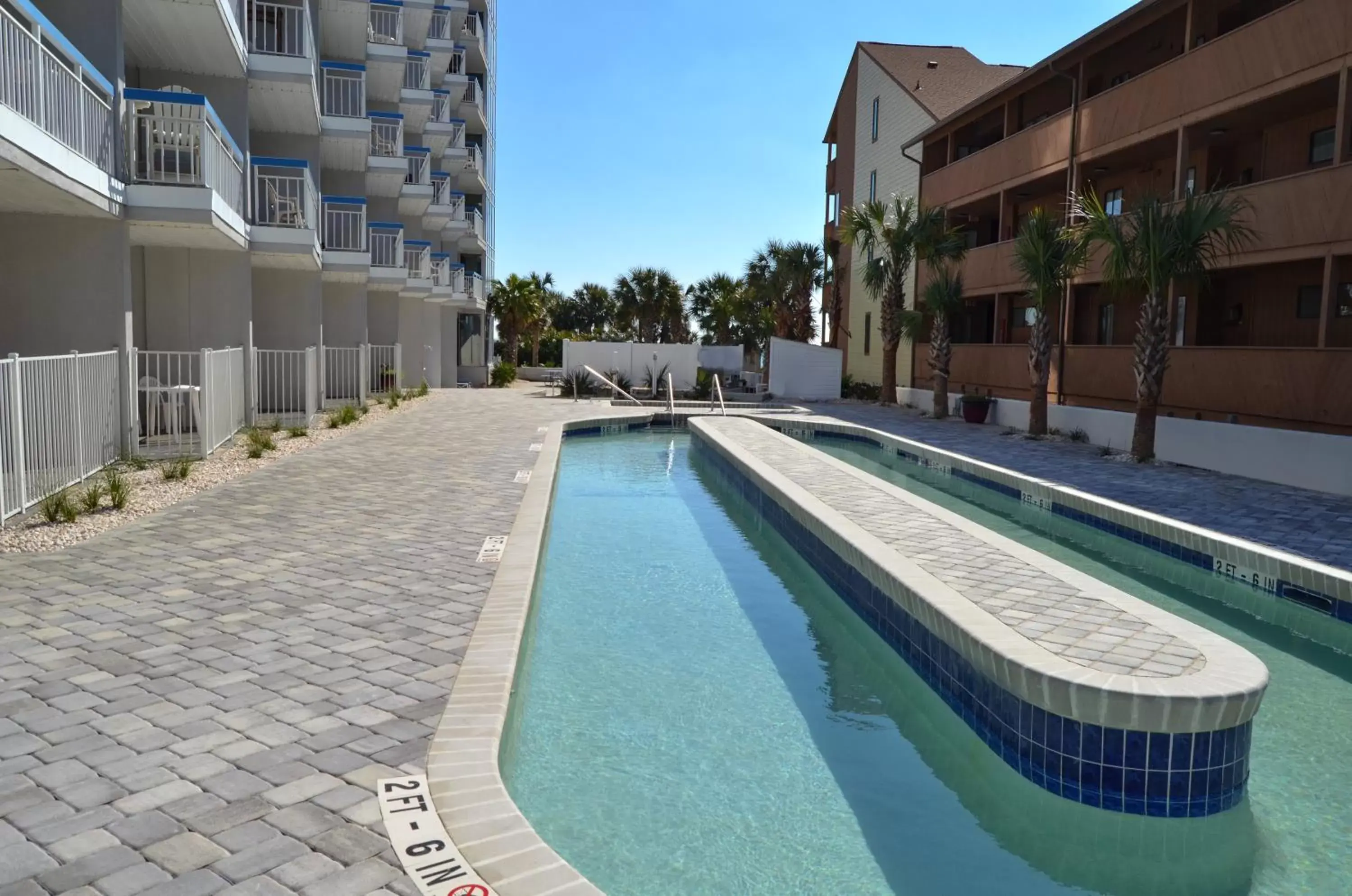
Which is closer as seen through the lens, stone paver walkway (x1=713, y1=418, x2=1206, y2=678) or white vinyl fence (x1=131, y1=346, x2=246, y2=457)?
stone paver walkway (x1=713, y1=418, x2=1206, y2=678)

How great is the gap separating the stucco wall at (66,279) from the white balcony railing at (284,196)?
535 centimetres

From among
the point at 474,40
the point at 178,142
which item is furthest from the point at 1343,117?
the point at 474,40

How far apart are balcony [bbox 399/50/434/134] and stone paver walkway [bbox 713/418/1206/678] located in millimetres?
26844

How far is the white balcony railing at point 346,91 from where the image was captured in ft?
76.5

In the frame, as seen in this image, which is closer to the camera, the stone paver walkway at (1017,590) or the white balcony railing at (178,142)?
the stone paver walkway at (1017,590)

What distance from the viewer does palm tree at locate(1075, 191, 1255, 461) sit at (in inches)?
572

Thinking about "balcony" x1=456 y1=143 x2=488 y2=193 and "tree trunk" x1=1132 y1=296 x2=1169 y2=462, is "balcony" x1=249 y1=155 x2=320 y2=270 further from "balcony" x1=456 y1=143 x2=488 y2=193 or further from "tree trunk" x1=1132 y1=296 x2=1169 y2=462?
"balcony" x1=456 y1=143 x2=488 y2=193

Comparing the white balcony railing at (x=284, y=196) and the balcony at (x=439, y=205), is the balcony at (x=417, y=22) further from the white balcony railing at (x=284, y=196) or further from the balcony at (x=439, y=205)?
the white balcony railing at (x=284, y=196)

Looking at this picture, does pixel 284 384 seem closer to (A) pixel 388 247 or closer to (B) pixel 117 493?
(A) pixel 388 247

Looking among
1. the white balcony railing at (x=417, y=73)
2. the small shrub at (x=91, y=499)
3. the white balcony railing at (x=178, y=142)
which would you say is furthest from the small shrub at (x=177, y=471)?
the white balcony railing at (x=417, y=73)

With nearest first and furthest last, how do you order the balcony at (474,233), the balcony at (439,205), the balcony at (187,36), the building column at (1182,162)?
the balcony at (187,36)
the building column at (1182,162)
the balcony at (439,205)
the balcony at (474,233)

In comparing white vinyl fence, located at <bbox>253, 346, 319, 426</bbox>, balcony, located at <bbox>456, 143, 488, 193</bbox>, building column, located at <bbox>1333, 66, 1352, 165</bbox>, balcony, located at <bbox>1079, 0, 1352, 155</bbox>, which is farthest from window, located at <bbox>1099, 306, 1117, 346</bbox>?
balcony, located at <bbox>456, 143, 488, 193</bbox>

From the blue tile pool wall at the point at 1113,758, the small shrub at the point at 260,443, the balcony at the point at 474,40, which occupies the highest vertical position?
the balcony at the point at 474,40

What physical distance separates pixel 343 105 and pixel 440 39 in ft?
51.6
